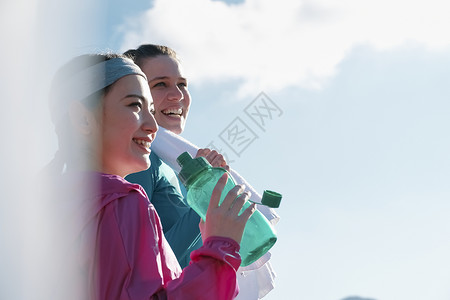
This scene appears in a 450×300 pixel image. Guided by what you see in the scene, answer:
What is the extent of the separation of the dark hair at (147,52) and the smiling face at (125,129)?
1.50 m

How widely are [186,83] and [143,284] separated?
2258mm

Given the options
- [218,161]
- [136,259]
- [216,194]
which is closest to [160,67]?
[218,161]

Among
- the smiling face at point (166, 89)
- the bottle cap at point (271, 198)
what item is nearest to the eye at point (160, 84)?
the smiling face at point (166, 89)

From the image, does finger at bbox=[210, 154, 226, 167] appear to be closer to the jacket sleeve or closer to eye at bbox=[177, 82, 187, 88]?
the jacket sleeve

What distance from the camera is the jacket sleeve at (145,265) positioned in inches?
76.0

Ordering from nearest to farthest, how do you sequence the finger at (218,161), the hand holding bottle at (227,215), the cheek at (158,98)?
the hand holding bottle at (227,215) → the finger at (218,161) → the cheek at (158,98)

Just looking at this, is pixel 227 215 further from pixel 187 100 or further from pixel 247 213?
pixel 187 100

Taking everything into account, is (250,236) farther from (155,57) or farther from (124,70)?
(155,57)

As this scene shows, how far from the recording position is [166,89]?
12.8 ft

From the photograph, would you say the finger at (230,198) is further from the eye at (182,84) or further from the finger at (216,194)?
the eye at (182,84)

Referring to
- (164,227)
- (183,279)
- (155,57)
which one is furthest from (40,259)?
(155,57)

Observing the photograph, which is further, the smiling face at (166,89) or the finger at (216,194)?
the smiling face at (166,89)

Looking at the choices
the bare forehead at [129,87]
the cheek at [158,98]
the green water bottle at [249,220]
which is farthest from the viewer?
the cheek at [158,98]

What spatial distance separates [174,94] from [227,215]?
6.33 ft
